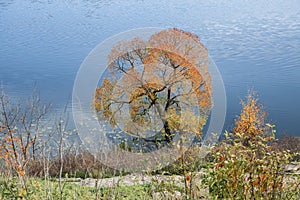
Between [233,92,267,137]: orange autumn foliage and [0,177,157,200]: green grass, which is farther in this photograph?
[233,92,267,137]: orange autumn foliage

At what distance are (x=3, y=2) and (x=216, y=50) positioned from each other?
15990mm

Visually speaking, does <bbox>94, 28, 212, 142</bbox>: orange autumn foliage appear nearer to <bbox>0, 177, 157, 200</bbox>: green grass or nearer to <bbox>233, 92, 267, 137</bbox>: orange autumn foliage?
<bbox>233, 92, 267, 137</bbox>: orange autumn foliage

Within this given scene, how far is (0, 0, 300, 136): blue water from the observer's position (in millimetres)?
13102

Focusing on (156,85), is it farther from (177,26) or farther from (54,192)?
(177,26)

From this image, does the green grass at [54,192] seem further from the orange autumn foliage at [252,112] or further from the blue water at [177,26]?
the orange autumn foliage at [252,112]

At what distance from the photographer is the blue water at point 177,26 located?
13.1 m

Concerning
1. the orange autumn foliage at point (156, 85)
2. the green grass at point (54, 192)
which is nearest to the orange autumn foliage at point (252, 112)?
the orange autumn foliage at point (156, 85)

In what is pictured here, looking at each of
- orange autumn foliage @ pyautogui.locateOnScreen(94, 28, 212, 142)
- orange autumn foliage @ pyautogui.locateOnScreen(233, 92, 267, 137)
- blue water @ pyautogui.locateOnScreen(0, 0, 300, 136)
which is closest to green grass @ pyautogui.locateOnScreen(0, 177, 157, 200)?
orange autumn foliage @ pyautogui.locateOnScreen(94, 28, 212, 142)

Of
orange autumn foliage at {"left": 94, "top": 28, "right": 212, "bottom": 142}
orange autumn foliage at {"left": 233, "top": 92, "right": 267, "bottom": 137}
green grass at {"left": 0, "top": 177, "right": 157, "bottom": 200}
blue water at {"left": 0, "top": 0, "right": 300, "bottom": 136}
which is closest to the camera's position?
green grass at {"left": 0, "top": 177, "right": 157, "bottom": 200}

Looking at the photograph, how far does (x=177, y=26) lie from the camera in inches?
691

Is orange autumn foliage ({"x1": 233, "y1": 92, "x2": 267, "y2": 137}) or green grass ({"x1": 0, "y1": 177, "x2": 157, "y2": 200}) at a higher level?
green grass ({"x1": 0, "y1": 177, "x2": 157, "y2": 200})

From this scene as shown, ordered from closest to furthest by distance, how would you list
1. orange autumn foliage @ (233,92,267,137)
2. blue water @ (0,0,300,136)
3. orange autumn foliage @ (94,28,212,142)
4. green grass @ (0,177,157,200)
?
1. green grass @ (0,177,157,200)
2. orange autumn foliage @ (94,28,212,142)
3. orange autumn foliage @ (233,92,267,137)
4. blue water @ (0,0,300,136)

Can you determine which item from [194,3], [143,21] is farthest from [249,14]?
[143,21]

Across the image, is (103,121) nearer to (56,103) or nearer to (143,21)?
(56,103)
